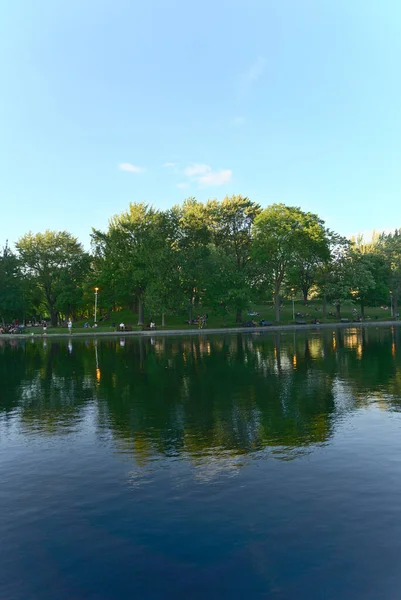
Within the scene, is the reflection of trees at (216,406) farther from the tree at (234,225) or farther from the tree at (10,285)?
the tree at (234,225)

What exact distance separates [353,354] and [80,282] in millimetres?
77145

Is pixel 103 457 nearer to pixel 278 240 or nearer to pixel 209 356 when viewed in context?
pixel 209 356

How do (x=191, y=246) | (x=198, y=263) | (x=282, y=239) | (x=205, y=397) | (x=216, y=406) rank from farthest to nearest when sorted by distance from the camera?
(x=191, y=246) < (x=282, y=239) < (x=198, y=263) < (x=205, y=397) < (x=216, y=406)

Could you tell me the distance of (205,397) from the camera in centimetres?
2000

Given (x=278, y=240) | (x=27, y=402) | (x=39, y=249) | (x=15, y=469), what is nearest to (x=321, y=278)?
(x=278, y=240)

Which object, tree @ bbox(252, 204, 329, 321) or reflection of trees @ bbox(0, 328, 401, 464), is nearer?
reflection of trees @ bbox(0, 328, 401, 464)

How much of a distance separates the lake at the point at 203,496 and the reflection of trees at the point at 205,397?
103 millimetres

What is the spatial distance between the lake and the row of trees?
62.4 m

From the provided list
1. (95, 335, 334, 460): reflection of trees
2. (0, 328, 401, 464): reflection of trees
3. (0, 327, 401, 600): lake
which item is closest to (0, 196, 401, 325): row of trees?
(0, 328, 401, 464): reflection of trees

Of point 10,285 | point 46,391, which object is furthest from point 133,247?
point 46,391

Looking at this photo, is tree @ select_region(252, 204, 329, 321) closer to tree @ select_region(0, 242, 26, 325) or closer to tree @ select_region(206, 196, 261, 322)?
tree @ select_region(206, 196, 261, 322)

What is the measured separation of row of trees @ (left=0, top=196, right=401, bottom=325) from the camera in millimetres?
84750

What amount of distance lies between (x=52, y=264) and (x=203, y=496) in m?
97.9

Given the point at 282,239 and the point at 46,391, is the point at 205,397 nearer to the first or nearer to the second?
the point at 46,391
